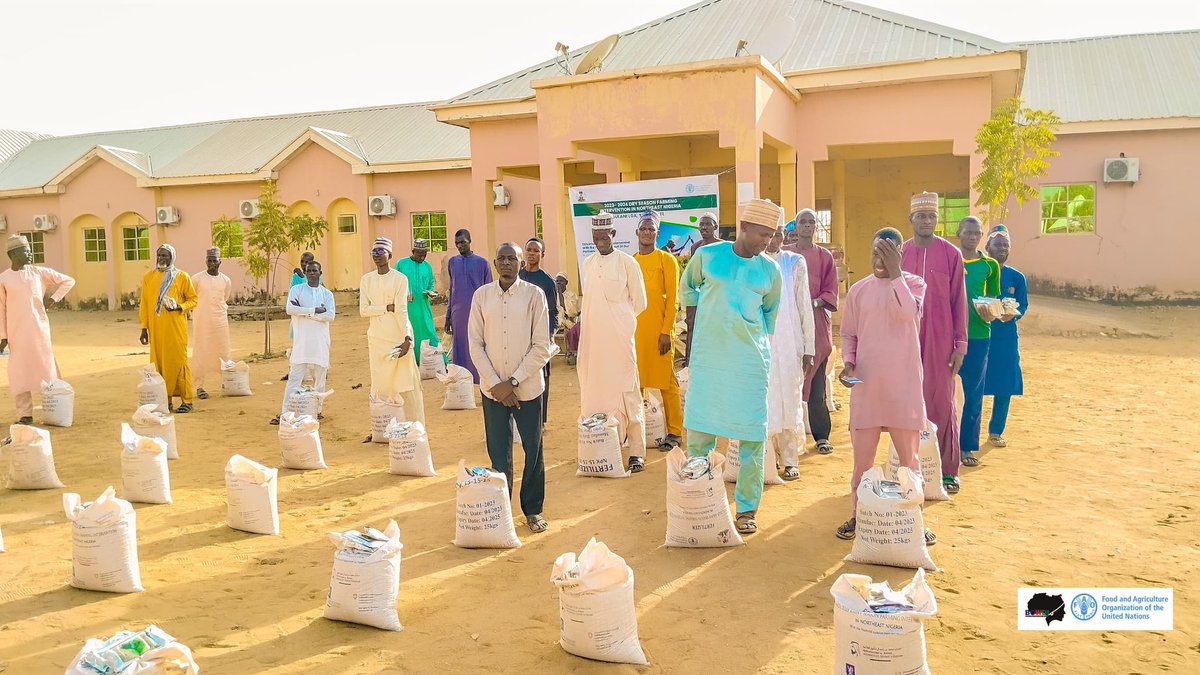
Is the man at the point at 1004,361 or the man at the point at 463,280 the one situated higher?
the man at the point at 463,280

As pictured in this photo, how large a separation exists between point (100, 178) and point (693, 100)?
20721 mm

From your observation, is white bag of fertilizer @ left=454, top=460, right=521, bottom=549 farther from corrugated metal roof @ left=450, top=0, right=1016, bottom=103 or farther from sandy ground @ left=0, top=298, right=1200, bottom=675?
corrugated metal roof @ left=450, top=0, right=1016, bottom=103

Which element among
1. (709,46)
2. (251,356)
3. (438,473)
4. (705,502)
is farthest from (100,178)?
(705,502)

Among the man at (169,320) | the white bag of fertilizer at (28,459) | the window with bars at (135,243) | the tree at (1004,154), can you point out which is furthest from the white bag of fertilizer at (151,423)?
the window with bars at (135,243)

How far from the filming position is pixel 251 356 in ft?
50.0

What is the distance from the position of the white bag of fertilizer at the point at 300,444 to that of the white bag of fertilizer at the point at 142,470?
1.12 meters

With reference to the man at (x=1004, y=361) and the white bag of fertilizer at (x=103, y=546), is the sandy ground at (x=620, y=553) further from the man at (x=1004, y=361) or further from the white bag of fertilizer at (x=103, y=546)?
the man at (x=1004, y=361)

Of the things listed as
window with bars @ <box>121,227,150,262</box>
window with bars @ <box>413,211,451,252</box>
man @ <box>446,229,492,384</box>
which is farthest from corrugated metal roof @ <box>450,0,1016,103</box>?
window with bars @ <box>121,227,150,262</box>

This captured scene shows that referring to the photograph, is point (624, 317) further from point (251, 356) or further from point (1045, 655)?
point (251, 356)

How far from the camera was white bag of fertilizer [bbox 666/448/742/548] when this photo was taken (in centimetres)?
490

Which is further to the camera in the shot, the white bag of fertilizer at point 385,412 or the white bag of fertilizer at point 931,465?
the white bag of fertilizer at point 385,412

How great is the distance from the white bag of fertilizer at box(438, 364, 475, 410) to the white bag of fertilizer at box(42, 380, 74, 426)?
156 inches

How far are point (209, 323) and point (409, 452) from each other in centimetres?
554

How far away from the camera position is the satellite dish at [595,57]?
13.1 metres
